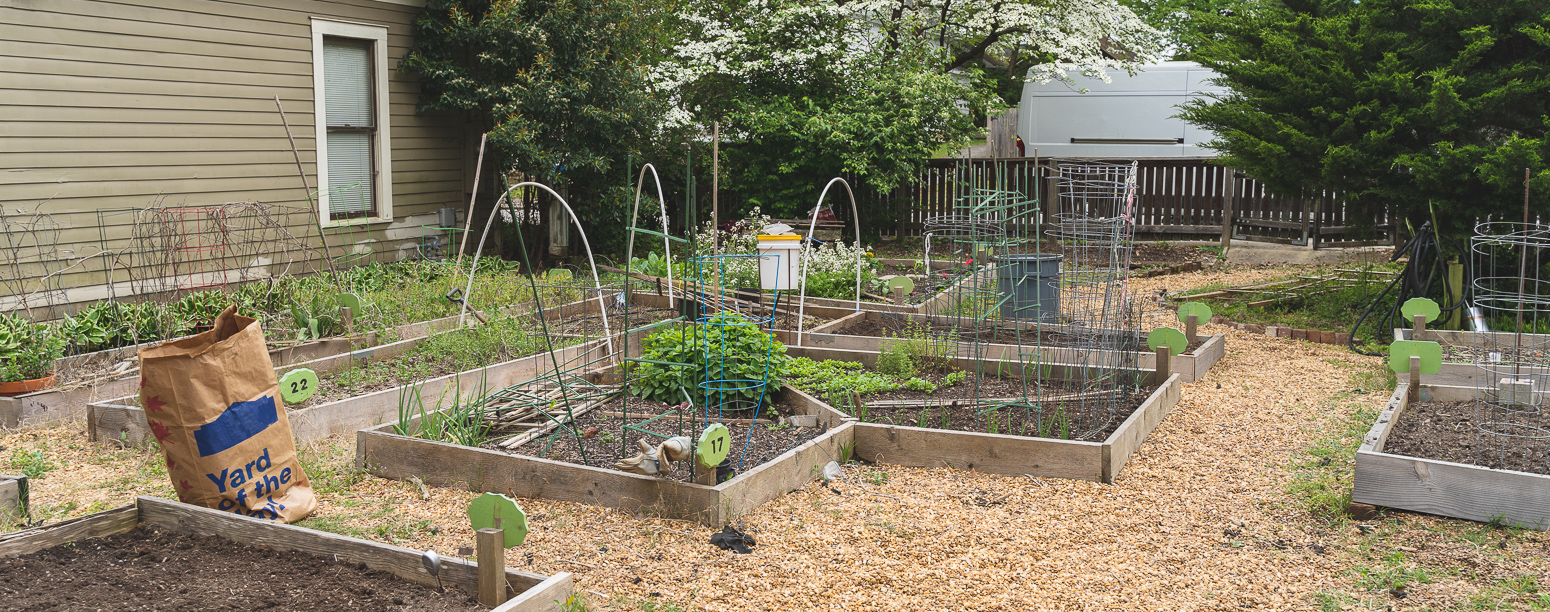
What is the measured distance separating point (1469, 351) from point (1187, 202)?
761cm

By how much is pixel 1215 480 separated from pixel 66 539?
173 inches

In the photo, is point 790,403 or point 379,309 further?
point 379,309

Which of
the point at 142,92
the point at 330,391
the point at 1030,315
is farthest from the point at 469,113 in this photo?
the point at 1030,315

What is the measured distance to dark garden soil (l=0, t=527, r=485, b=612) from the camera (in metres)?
2.81

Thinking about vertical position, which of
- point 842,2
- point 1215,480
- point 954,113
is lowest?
point 1215,480

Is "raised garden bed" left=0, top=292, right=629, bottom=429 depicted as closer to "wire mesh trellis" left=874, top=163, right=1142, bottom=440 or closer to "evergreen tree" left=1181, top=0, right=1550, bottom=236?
"wire mesh trellis" left=874, top=163, right=1142, bottom=440

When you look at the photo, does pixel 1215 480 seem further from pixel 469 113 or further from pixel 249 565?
pixel 469 113

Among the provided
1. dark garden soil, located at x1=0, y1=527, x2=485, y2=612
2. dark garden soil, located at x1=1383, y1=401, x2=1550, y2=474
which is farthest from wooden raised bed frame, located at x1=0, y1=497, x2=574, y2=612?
dark garden soil, located at x1=1383, y1=401, x2=1550, y2=474

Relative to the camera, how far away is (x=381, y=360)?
6.23 m

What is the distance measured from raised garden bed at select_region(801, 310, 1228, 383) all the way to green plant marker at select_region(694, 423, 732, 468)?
2.62 meters

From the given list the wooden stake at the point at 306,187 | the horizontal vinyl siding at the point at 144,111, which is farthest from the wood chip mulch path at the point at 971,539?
the horizontal vinyl siding at the point at 144,111

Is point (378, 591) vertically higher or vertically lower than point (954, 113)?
lower

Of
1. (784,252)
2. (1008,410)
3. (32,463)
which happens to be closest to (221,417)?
(32,463)

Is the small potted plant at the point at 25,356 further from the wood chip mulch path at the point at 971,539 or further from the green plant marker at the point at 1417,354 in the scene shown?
the green plant marker at the point at 1417,354
